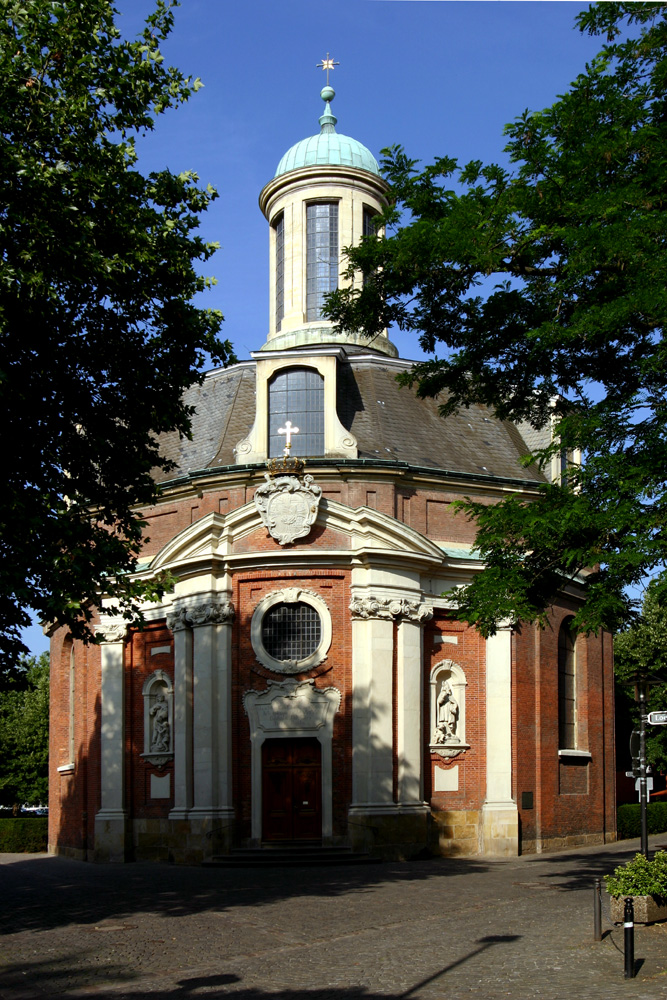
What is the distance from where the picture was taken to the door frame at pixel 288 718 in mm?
27125

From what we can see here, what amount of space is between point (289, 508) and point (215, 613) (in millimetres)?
3144

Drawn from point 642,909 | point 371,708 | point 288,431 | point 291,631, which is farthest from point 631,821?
point 642,909

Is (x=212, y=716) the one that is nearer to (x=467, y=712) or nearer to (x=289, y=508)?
(x=289, y=508)

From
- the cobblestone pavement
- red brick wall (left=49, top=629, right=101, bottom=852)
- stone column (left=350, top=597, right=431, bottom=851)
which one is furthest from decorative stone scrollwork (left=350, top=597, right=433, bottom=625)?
red brick wall (left=49, top=629, right=101, bottom=852)

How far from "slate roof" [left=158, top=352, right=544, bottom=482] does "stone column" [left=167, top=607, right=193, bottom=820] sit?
13.8ft

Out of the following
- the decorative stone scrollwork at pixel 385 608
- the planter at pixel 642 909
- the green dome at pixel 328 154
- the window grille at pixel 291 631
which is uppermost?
the green dome at pixel 328 154

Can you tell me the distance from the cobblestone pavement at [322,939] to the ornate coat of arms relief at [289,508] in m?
8.04

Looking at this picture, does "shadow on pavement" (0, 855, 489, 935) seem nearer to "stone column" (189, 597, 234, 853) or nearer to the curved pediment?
"stone column" (189, 597, 234, 853)

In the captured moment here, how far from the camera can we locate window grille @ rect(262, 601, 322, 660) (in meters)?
27.9

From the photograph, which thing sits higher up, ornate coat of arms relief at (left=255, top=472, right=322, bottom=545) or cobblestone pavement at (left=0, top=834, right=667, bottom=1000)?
ornate coat of arms relief at (left=255, top=472, right=322, bottom=545)

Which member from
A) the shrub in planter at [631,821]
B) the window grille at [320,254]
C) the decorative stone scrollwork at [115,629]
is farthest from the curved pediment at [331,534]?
the shrub in planter at [631,821]

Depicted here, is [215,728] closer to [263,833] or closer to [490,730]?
[263,833]

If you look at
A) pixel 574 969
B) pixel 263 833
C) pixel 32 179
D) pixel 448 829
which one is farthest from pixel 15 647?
pixel 448 829

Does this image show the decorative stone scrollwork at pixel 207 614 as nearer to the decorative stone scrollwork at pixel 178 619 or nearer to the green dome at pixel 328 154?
the decorative stone scrollwork at pixel 178 619
